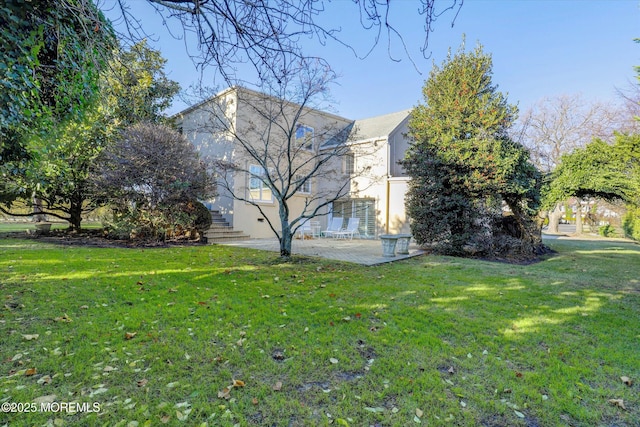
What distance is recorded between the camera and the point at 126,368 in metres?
2.84

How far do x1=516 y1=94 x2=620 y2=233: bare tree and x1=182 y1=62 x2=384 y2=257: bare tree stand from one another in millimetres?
18790

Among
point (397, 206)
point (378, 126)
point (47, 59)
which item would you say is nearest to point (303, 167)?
point (378, 126)

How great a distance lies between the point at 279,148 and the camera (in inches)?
567

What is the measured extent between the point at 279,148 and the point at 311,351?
477 inches

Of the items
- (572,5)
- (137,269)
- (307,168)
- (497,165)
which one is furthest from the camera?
(307,168)

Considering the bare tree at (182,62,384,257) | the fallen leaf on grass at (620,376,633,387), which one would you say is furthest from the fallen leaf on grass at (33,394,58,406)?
the bare tree at (182,62,384,257)

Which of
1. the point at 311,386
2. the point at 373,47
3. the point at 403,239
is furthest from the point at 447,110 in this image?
the point at 311,386

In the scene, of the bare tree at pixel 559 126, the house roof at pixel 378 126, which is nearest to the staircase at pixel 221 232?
the house roof at pixel 378 126

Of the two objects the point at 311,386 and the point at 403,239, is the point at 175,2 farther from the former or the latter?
the point at 403,239

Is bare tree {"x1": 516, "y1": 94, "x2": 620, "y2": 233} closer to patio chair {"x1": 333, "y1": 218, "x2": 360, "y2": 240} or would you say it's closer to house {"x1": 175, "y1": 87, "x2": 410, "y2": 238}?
house {"x1": 175, "y1": 87, "x2": 410, "y2": 238}

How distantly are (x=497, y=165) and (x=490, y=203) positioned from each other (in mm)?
1424

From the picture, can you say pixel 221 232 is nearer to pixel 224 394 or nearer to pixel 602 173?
pixel 224 394

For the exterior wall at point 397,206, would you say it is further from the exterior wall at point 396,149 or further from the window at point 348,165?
the window at point 348,165

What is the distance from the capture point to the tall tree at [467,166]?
10891mm
